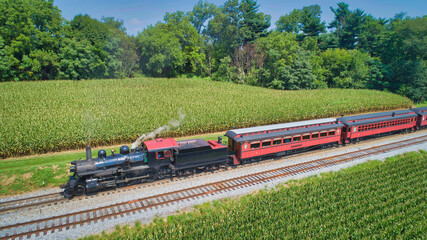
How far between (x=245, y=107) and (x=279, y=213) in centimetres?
2444

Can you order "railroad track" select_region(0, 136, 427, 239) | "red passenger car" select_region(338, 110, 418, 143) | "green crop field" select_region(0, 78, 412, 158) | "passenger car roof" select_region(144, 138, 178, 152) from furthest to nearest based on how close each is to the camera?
"red passenger car" select_region(338, 110, 418, 143) < "green crop field" select_region(0, 78, 412, 158) < "passenger car roof" select_region(144, 138, 178, 152) < "railroad track" select_region(0, 136, 427, 239)

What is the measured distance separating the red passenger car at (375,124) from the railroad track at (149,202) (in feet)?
13.0

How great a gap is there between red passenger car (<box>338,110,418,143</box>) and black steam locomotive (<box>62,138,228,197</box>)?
→ 48.1 ft

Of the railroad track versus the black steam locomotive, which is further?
the black steam locomotive

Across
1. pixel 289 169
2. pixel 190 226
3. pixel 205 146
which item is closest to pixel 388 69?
pixel 289 169

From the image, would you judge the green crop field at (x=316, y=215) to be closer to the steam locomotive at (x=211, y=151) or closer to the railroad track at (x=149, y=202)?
the railroad track at (x=149, y=202)

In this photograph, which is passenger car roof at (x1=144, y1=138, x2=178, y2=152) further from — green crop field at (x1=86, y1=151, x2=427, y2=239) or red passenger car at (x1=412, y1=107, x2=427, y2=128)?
red passenger car at (x1=412, y1=107, x2=427, y2=128)

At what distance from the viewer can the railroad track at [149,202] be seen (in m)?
13.4

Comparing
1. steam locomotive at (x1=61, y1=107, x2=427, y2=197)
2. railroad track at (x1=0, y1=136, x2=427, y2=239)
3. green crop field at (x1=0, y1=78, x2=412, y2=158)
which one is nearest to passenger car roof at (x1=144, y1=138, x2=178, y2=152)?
steam locomotive at (x1=61, y1=107, x2=427, y2=197)

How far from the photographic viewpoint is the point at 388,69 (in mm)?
66875

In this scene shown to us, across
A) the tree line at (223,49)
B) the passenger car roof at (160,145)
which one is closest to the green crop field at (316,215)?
the passenger car roof at (160,145)

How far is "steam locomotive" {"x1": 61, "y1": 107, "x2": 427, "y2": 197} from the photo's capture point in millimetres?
16500

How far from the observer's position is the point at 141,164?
17453mm

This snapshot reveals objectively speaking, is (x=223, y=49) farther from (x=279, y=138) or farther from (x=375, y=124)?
(x=279, y=138)
